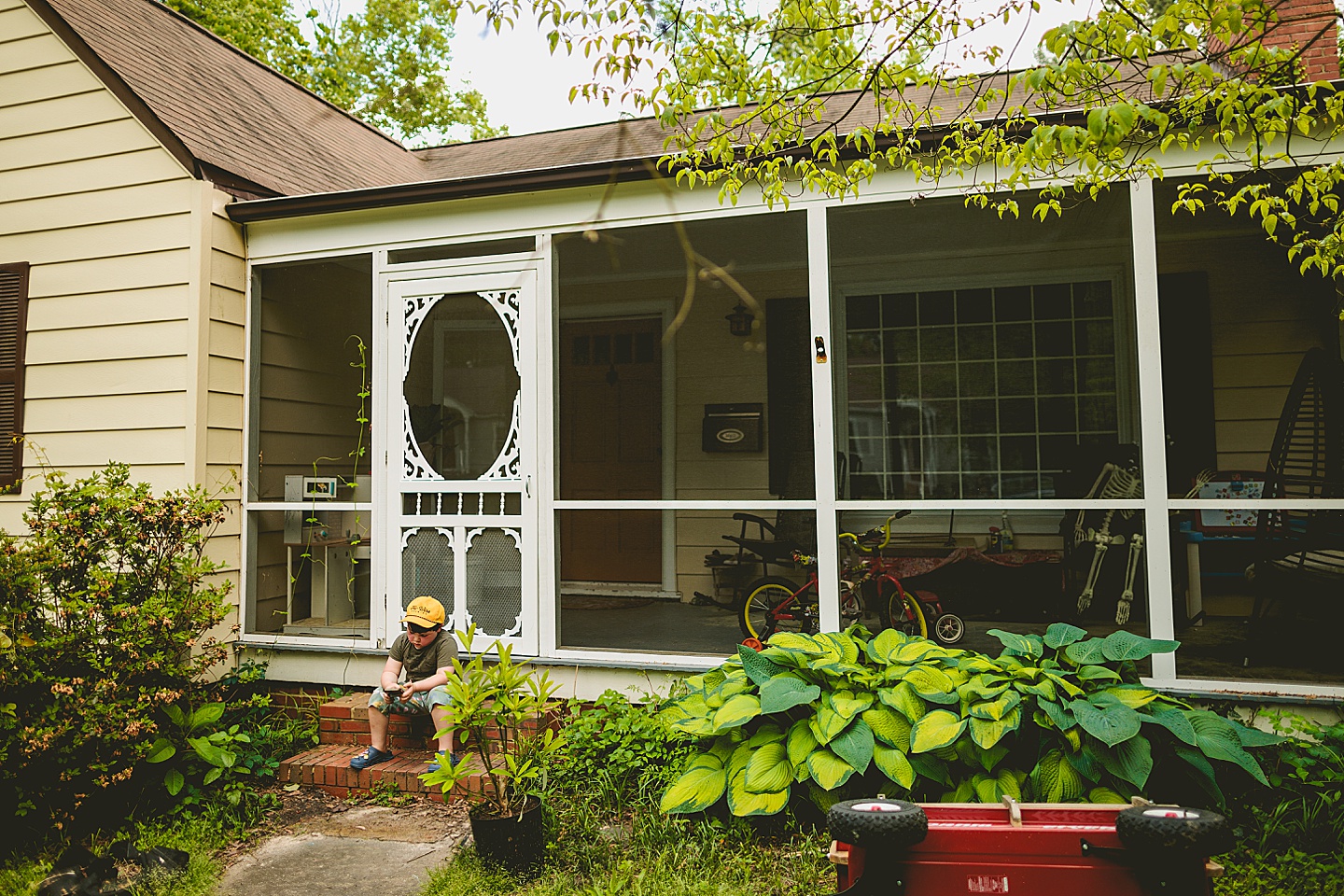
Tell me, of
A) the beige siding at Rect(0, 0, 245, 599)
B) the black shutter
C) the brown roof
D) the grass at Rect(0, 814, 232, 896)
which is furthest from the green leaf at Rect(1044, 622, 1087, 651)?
the black shutter

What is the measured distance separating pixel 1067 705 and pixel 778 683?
1.02 metres

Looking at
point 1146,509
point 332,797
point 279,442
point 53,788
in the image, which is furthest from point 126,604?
point 1146,509

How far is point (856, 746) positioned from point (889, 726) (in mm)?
167

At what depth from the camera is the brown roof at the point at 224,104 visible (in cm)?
496

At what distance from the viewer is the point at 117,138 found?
15.9ft

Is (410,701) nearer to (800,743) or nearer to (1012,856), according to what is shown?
(800,743)

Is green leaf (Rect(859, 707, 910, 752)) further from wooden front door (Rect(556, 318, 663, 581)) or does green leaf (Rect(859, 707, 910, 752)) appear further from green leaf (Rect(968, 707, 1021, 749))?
wooden front door (Rect(556, 318, 663, 581))

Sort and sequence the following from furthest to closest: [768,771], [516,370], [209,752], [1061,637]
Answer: [516,370], [209,752], [1061,637], [768,771]

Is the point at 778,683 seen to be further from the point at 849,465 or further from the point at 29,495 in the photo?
the point at 29,495

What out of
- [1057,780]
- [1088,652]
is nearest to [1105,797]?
[1057,780]

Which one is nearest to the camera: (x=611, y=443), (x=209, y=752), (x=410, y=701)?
(x=209, y=752)

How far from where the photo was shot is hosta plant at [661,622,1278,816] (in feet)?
10.0

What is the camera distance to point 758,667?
140 inches

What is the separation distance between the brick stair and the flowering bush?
0.64 metres
